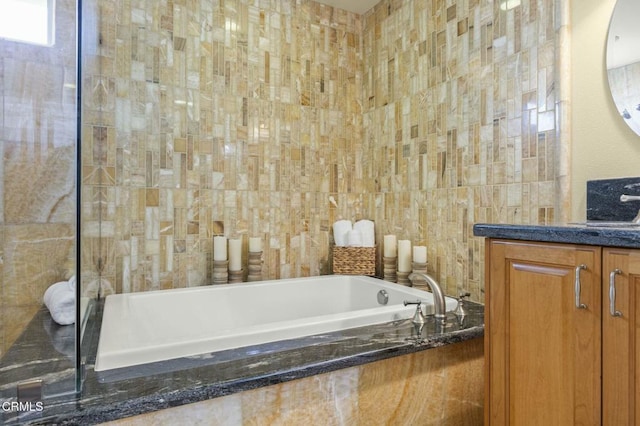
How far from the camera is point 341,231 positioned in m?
2.54

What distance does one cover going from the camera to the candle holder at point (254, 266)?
2277mm

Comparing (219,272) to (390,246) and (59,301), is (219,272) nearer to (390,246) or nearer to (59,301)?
(59,301)

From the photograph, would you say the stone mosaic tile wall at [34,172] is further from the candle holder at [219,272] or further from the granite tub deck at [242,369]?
the candle holder at [219,272]

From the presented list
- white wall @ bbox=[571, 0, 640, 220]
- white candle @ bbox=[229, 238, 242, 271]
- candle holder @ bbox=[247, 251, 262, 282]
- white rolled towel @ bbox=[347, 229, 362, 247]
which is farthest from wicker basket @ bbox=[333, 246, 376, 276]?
white wall @ bbox=[571, 0, 640, 220]

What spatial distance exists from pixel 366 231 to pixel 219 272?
987mm

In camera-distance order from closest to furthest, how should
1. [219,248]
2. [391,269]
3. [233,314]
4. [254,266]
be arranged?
[233,314], [219,248], [254,266], [391,269]

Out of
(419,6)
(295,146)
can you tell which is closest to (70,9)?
(295,146)

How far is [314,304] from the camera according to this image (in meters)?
2.33

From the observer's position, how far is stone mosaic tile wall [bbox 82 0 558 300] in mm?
1824

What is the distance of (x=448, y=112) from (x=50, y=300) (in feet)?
6.76

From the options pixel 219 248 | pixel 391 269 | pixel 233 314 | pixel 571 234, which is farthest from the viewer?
pixel 391 269

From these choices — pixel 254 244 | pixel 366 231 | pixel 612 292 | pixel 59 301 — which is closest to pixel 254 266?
pixel 254 244

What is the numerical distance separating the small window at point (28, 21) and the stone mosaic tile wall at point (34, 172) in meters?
0.05

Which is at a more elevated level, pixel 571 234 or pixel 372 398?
pixel 571 234
